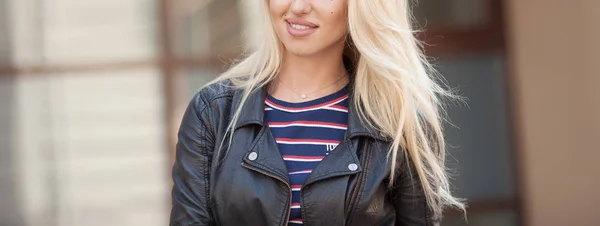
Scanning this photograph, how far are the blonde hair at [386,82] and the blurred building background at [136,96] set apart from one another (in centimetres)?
295

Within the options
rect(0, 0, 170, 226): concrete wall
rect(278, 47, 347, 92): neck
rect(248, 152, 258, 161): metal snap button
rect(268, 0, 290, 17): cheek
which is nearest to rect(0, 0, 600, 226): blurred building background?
rect(0, 0, 170, 226): concrete wall

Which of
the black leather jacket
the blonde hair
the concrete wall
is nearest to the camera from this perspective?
the black leather jacket

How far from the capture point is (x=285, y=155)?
2787 millimetres

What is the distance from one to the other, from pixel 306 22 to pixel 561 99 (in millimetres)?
3572

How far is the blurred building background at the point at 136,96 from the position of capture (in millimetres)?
5934

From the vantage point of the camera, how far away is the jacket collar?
2.81m

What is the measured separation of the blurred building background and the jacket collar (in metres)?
3.03

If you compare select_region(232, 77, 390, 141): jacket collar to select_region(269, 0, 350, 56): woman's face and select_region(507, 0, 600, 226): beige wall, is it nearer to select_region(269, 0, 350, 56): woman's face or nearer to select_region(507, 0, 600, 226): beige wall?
select_region(269, 0, 350, 56): woman's face

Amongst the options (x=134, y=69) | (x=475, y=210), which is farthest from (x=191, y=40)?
(x=475, y=210)

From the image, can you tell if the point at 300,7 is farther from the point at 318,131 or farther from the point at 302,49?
the point at 318,131

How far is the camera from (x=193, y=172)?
2.74 meters

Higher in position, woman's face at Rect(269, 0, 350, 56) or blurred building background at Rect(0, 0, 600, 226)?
woman's face at Rect(269, 0, 350, 56)

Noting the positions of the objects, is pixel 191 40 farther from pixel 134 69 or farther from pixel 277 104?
pixel 277 104

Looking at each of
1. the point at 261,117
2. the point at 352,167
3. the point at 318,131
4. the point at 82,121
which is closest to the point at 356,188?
the point at 352,167
